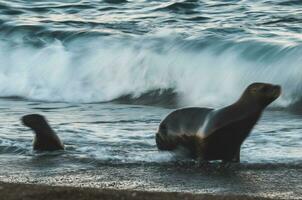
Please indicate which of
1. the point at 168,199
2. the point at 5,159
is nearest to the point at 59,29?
the point at 5,159

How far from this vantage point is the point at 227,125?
5.70 m

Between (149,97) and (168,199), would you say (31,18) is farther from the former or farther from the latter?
(168,199)

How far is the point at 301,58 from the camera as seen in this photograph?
991cm

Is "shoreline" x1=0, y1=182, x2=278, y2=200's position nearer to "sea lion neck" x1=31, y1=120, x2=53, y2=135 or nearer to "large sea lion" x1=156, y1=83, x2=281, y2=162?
"large sea lion" x1=156, y1=83, x2=281, y2=162

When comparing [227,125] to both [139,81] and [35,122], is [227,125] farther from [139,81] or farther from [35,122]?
[139,81]

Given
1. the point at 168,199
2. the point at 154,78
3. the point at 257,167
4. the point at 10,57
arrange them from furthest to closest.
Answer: the point at 10,57 → the point at 154,78 → the point at 257,167 → the point at 168,199

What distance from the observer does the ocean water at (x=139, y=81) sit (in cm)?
560

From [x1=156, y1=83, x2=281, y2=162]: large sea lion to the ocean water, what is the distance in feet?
0.52

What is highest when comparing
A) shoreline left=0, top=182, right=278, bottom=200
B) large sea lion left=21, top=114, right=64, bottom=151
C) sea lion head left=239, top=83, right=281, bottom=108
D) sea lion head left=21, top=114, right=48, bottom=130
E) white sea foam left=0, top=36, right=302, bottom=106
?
sea lion head left=239, top=83, right=281, bottom=108

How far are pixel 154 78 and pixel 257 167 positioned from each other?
17.1ft

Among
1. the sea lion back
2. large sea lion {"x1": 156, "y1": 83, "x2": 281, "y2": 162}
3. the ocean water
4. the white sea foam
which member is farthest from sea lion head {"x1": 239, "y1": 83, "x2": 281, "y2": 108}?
the white sea foam

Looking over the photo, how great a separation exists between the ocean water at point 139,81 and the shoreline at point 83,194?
356 mm

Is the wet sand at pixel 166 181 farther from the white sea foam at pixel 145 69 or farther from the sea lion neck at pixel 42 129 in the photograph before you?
the white sea foam at pixel 145 69

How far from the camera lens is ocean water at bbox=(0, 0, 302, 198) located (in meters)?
5.60
